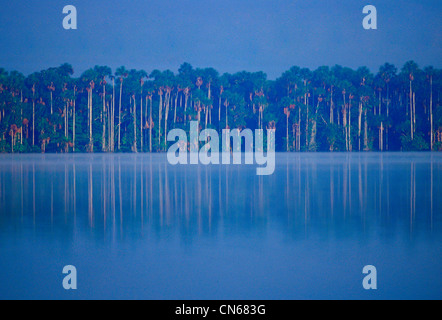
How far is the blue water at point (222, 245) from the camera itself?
14.5 ft

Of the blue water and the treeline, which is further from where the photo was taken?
the treeline

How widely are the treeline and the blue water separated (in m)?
44.4

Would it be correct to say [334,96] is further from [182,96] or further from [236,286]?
[236,286]

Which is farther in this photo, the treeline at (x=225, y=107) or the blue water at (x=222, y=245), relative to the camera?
the treeline at (x=225, y=107)

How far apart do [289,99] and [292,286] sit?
55191 millimetres

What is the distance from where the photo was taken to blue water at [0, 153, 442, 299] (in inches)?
174

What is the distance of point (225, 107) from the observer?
6175cm

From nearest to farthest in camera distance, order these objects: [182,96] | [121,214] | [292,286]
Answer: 1. [292,286]
2. [121,214]
3. [182,96]

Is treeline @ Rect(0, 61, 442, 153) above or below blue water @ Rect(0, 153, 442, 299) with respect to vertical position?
above

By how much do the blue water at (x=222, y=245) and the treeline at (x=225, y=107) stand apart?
4437cm

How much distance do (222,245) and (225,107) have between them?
5632 cm

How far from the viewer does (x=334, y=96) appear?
6225cm
